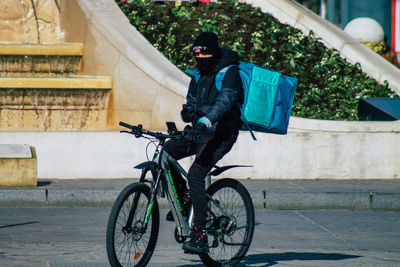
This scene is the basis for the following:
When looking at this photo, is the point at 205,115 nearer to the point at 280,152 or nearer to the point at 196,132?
the point at 196,132

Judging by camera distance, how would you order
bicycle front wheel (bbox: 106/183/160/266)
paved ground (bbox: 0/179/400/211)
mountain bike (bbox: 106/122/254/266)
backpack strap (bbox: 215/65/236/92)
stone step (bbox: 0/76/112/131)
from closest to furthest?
bicycle front wheel (bbox: 106/183/160/266)
mountain bike (bbox: 106/122/254/266)
backpack strap (bbox: 215/65/236/92)
paved ground (bbox: 0/179/400/211)
stone step (bbox: 0/76/112/131)

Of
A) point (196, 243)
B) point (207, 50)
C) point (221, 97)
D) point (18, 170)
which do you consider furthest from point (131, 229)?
point (18, 170)

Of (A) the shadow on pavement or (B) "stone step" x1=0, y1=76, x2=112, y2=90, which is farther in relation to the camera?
(B) "stone step" x1=0, y1=76, x2=112, y2=90

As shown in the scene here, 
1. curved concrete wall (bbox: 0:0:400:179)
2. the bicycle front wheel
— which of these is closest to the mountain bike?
the bicycle front wheel

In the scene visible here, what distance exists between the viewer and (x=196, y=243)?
5562 millimetres

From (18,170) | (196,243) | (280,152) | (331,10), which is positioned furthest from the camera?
(331,10)

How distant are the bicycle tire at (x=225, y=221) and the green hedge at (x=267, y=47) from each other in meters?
6.28

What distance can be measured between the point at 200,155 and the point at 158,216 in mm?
570

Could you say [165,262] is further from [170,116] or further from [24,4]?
[24,4]

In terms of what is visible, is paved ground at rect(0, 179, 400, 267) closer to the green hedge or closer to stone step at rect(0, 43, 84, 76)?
the green hedge

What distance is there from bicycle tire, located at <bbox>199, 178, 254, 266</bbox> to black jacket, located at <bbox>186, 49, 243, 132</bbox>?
0.49 meters

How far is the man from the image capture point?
5.59 meters

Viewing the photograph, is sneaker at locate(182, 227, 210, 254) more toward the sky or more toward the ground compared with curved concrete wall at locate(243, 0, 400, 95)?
more toward the ground

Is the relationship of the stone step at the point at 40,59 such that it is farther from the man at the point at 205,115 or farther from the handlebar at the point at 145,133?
the handlebar at the point at 145,133
